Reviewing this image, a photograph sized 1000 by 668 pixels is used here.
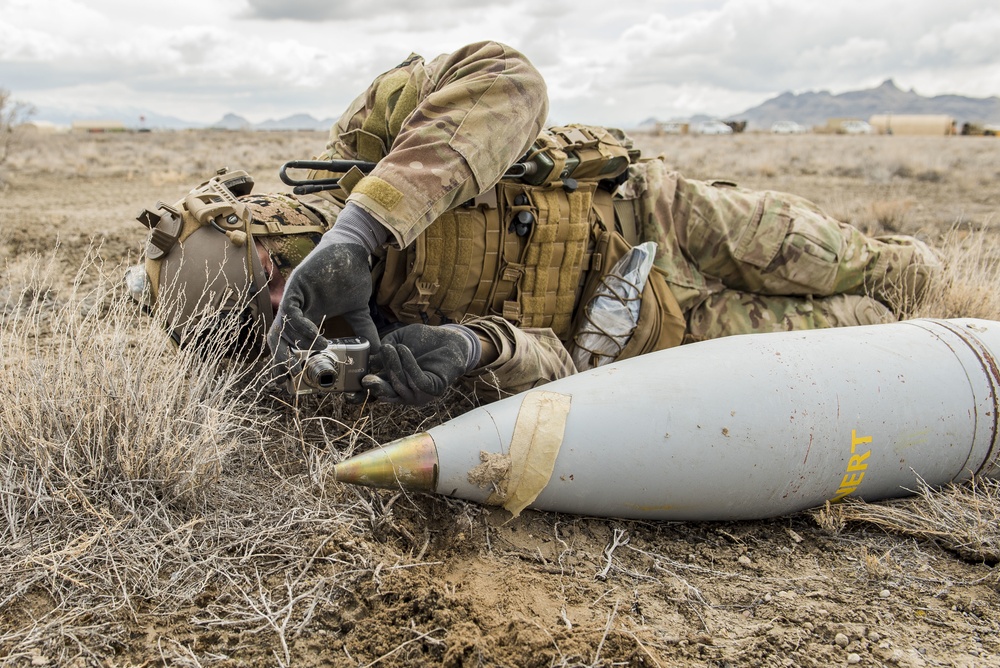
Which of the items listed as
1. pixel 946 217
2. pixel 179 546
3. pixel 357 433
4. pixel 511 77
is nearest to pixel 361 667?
pixel 179 546

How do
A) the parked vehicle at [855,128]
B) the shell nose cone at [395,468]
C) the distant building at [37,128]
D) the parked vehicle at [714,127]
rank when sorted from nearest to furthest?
the shell nose cone at [395,468], the distant building at [37,128], the parked vehicle at [855,128], the parked vehicle at [714,127]

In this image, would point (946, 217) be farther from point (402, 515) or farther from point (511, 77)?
point (402, 515)

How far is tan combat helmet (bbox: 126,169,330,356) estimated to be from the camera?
2627mm

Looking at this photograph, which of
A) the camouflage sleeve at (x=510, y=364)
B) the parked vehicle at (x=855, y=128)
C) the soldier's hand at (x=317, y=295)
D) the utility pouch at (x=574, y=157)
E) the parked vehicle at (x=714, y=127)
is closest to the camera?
the soldier's hand at (x=317, y=295)

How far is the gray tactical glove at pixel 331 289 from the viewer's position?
2.36m

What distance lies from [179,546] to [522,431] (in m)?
1.03

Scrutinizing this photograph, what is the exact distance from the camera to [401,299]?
3021 millimetres

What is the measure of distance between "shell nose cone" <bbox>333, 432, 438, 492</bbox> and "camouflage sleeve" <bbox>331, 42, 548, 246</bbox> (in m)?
0.74

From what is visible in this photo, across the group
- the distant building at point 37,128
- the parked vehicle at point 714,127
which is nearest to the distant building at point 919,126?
the parked vehicle at point 714,127

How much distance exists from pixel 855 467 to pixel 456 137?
180 centimetres

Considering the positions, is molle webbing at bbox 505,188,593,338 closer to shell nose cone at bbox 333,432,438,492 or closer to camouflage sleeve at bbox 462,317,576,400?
camouflage sleeve at bbox 462,317,576,400

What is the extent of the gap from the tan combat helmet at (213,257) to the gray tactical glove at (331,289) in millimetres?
254

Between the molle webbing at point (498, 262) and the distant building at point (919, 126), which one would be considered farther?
the distant building at point (919, 126)

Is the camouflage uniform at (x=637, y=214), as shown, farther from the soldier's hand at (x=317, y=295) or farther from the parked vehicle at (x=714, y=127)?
the parked vehicle at (x=714, y=127)
